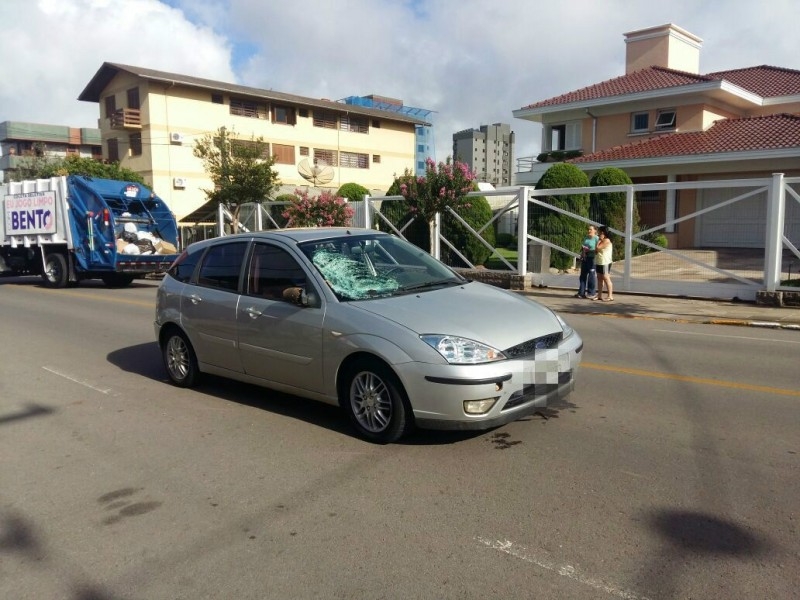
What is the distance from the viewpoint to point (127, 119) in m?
39.1

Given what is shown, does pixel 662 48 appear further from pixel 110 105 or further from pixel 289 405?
pixel 289 405

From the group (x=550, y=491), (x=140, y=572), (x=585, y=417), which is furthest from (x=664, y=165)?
(x=140, y=572)

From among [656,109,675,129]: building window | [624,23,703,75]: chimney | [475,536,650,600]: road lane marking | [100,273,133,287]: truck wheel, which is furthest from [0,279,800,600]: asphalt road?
[624,23,703,75]: chimney

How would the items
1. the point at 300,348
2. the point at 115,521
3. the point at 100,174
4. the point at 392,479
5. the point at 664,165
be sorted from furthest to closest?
the point at 100,174 < the point at 664,165 < the point at 300,348 < the point at 392,479 < the point at 115,521

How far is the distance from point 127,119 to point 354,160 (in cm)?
1581

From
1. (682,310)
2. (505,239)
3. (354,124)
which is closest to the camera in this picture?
(682,310)

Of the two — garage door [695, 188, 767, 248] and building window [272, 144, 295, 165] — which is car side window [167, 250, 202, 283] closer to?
garage door [695, 188, 767, 248]

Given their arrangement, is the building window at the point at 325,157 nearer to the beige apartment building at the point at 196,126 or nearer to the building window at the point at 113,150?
the beige apartment building at the point at 196,126

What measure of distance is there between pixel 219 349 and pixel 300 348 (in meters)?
1.32

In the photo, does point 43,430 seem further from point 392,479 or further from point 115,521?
point 392,479

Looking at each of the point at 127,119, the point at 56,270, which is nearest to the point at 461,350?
the point at 56,270

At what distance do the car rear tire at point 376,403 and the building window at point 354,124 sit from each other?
4438cm

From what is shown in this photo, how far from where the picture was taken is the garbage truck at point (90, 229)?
18.7 metres

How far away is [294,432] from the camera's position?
18.7 ft
